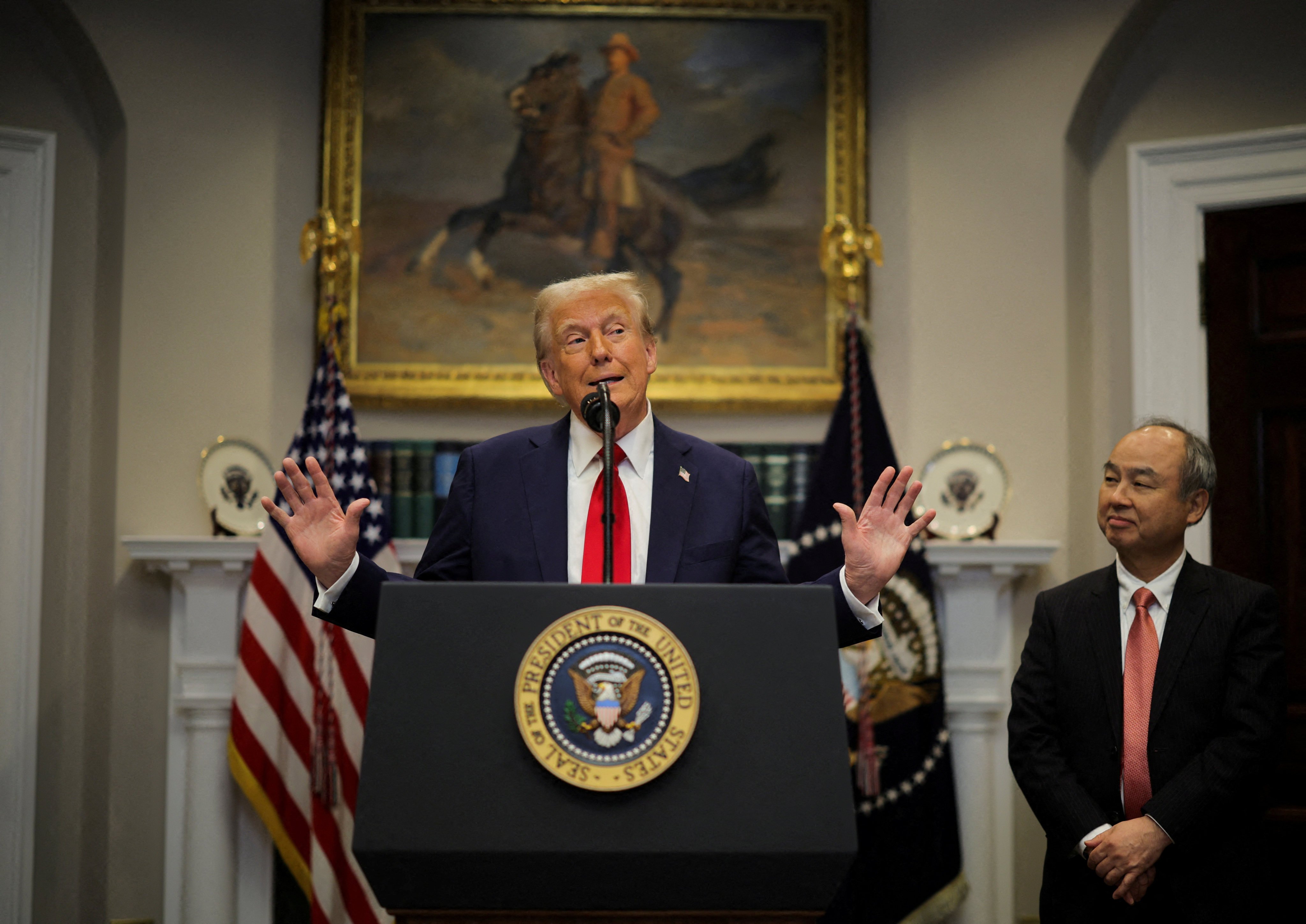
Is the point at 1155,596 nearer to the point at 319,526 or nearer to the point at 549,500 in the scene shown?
the point at 549,500

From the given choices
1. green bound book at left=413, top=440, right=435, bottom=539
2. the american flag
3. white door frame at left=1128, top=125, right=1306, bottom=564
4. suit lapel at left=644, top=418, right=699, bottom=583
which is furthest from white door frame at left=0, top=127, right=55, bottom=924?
white door frame at left=1128, top=125, right=1306, bottom=564

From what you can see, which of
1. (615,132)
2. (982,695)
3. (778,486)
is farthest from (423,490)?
(982,695)

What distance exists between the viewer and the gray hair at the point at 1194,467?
305 centimetres

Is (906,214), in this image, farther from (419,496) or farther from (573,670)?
(573,670)

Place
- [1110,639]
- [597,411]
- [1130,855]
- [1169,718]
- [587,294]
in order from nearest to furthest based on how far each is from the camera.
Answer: [597,411] < [587,294] < [1130,855] < [1169,718] < [1110,639]

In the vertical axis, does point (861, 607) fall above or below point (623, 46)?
below

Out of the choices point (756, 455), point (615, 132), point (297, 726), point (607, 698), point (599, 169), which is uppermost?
point (615, 132)

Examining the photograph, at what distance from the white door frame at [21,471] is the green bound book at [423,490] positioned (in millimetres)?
1299

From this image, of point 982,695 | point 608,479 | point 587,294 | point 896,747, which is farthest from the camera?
point 982,695

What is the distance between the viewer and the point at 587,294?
217 centimetres

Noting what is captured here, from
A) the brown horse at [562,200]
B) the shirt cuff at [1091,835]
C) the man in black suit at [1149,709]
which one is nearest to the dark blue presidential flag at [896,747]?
the man in black suit at [1149,709]

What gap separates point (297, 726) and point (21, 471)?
4.42 feet

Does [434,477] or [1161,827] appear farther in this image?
[434,477]

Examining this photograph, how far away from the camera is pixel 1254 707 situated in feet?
9.21
